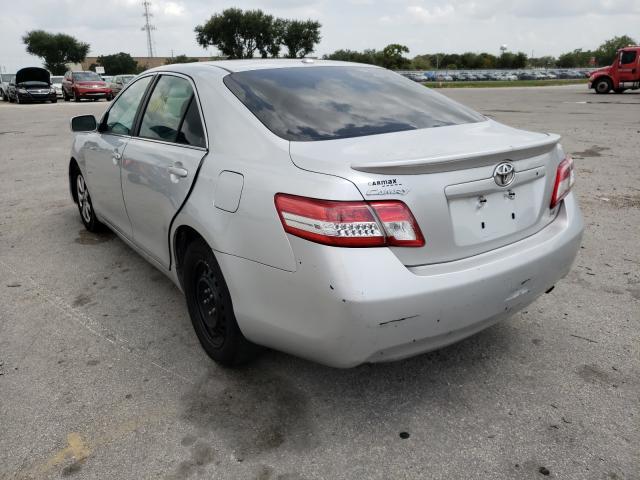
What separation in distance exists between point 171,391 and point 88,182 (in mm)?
2715

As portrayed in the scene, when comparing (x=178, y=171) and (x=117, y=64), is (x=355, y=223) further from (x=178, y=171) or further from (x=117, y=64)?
(x=117, y=64)

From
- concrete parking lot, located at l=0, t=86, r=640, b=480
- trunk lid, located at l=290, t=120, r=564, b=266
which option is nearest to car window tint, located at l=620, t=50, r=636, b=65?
concrete parking lot, located at l=0, t=86, r=640, b=480

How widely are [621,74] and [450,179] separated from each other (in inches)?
1099

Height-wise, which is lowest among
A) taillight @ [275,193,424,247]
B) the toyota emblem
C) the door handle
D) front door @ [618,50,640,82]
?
taillight @ [275,193,424,247]

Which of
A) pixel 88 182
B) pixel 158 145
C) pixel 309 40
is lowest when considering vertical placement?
pixel 88 182

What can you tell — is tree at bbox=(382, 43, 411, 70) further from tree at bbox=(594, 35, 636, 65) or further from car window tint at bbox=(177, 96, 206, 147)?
car window tint at bbox=(177, 96, 206, 147)

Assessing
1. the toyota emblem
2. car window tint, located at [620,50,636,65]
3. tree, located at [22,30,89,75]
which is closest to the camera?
the toyota emblem

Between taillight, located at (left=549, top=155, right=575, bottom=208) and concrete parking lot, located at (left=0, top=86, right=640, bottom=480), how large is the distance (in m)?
0.87

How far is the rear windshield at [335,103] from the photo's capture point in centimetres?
258

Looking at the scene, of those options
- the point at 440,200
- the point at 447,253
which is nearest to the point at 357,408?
the point at 447,253

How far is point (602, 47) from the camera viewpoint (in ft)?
385

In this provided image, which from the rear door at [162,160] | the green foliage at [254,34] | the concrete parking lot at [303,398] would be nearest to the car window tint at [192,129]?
the rear door at [162,160]

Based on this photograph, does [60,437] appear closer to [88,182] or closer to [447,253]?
[447,253]

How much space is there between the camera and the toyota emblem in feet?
7.63
